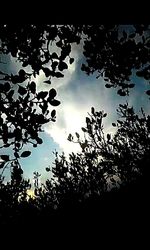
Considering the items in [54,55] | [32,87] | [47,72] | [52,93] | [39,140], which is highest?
[54,55]

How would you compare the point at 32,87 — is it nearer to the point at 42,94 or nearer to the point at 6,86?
the point at 42,94

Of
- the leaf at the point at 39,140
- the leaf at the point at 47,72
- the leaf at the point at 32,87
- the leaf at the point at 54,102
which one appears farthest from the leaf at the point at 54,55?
the leaf at the point at 39,140

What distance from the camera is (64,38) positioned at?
636 cm

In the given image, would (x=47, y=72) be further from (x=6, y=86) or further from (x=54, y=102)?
(x=6, y=86)

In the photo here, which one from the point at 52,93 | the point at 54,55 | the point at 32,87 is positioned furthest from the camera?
the point at 54,55

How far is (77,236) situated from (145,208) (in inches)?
70.5

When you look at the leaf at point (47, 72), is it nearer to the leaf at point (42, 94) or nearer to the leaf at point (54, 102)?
the leaf at point (42, 94)

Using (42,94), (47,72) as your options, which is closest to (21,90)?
(42,94)

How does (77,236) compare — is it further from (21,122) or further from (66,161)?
(66,161)

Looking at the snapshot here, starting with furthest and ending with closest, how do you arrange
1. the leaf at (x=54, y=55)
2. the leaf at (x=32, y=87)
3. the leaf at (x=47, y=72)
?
the leaf at (x=54, y=55)
the leaf at (x=47, y=72)
the leaf at (x=32, y=87)

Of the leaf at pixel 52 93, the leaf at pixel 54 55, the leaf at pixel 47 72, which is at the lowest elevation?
the leaf at pixel 52 93

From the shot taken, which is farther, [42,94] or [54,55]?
[54,55]

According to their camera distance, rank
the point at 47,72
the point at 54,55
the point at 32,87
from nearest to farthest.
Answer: the point at 32,87 → the point at 47,72 → the point at 54,55

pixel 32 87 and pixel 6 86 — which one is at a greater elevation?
pixel 6 86
